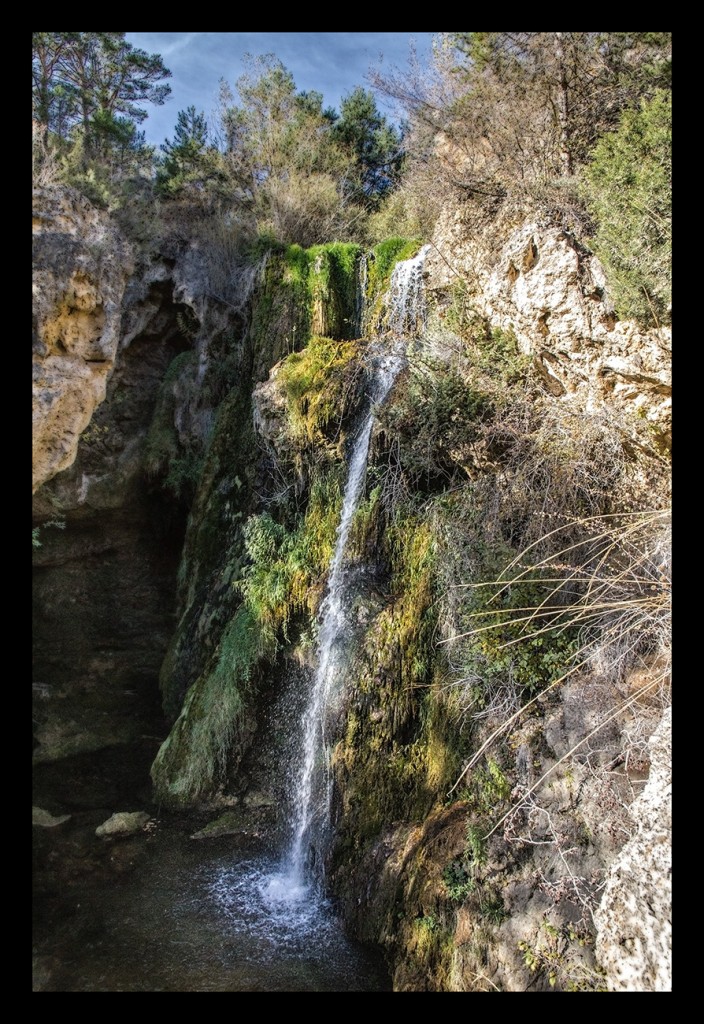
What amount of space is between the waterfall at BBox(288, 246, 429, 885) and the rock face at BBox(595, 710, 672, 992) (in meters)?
2.93

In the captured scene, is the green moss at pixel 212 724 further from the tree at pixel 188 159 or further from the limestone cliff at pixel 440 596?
the tree at pixel 188 159

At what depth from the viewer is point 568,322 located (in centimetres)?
449

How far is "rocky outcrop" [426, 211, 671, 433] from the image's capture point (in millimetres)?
4160

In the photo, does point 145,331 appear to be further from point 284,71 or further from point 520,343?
point 520,343

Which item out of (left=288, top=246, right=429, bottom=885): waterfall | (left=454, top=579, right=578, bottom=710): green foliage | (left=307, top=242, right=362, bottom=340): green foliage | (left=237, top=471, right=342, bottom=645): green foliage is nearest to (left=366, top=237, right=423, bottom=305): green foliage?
(left=307, top=242, right=362, bottom=340): green foliage

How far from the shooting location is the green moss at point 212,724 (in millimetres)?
6387

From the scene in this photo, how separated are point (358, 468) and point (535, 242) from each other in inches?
107

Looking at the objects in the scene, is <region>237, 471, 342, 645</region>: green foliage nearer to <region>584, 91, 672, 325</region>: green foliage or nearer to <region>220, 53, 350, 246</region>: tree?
<region>584, 91, 672, 325</region>: green foliage

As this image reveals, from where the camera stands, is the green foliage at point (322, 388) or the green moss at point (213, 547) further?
the green moss at point (213, 547)

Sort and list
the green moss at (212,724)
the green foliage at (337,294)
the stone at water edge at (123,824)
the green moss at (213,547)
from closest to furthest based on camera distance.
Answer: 1. the stone at water edge at (123,824)
2. the green moss at (212,724)
3. the green moss at (213,547)
4. the green foliage at (337,294)

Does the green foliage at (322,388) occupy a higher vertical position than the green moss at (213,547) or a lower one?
higher

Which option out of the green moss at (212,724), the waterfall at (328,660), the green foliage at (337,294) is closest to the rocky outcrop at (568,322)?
the waterfall at (328,660)

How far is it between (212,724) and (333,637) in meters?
1.78

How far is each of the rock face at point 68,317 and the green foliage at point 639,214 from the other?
4.28 m
